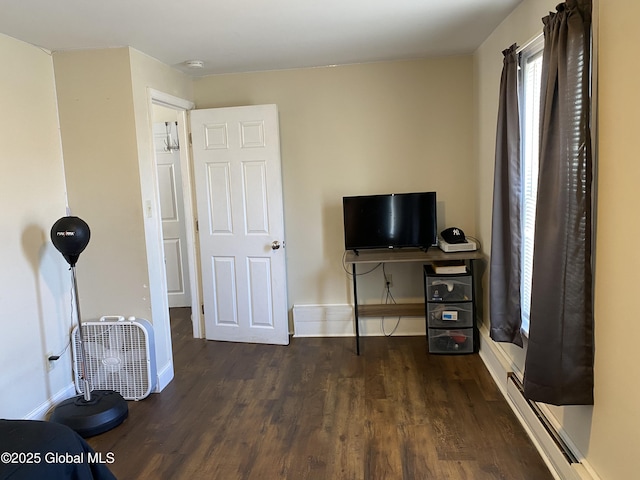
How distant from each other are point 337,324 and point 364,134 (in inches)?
67.5

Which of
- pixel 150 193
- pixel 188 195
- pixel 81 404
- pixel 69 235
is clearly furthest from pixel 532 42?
pixel 81 404

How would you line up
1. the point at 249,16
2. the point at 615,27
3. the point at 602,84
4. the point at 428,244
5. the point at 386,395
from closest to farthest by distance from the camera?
the point at 615,27
the point at 602,84
the point at 249,16
the point at 386,395
the point at 428,244

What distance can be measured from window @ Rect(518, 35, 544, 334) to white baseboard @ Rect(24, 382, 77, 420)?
118 inches

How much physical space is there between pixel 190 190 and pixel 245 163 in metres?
0.61

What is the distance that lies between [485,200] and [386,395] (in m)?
1.66

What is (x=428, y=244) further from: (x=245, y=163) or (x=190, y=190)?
(x=190, y=190)

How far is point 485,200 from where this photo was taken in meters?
3.63

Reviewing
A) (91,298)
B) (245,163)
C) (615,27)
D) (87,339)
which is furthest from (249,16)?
(87,339)

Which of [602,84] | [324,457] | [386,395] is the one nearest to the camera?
[602,84]

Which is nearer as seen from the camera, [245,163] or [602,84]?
[602,84]

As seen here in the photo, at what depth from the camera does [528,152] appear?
8.85 feet

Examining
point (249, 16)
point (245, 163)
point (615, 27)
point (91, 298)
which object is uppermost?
point (249, 16)

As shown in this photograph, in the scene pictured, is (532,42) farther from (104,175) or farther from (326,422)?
(104,175)

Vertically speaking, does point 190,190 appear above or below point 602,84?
below
